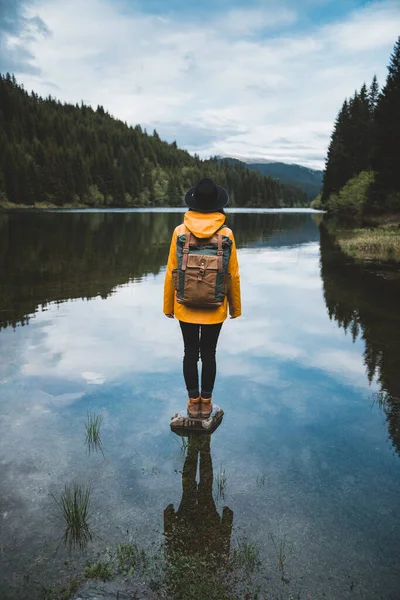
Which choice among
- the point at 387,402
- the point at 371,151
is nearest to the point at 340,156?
the point at 371,151

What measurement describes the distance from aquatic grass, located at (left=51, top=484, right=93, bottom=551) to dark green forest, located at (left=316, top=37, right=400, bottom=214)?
3609 cm

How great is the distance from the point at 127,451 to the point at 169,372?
91.2 inches

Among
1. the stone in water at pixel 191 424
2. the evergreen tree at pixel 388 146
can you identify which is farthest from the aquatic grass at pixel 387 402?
the evergreen tree at pixel 388 146

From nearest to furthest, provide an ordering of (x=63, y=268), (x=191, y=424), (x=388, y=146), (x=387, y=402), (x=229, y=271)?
1. (x=229, y=271)
2. (x=191, y=424)
3. (x=387, y=402)
4. (x=63, y=268)
5. (x=388, y=146)

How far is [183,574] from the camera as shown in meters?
3.01

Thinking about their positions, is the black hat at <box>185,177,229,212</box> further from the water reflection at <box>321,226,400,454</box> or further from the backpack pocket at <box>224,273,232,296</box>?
the water reflection at <box>321,226,400,454</box>

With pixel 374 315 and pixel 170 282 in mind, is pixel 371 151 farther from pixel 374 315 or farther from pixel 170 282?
pixel 170 282

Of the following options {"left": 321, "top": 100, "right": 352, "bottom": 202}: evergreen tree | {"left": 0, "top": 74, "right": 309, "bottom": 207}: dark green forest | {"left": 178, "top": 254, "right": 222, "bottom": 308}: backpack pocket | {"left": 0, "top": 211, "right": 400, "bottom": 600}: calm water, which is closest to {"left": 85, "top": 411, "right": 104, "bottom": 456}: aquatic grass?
{"left": 0, "top": 211, "right": 400, "bottom": 600}: calm water

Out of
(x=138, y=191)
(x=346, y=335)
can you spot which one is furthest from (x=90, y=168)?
(x=346, y=335)

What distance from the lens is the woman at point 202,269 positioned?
4809 mm

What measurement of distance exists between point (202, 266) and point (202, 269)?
3 centimetres

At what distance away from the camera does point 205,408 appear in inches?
208

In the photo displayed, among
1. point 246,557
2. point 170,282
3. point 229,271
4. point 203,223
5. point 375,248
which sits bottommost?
point 246,557

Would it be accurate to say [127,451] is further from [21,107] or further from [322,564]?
[21,107]
